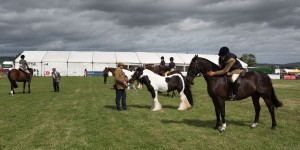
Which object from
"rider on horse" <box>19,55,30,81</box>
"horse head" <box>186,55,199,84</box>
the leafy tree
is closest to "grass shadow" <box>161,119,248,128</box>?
"horse head" <box>186,55,199,84</box>

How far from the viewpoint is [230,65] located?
9938 mm

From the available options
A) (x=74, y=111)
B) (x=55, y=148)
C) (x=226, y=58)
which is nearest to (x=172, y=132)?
(x=226, y=58)

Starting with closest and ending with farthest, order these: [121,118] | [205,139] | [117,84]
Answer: [205,139] → [121,118] → [117,84]

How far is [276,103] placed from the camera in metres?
11.0

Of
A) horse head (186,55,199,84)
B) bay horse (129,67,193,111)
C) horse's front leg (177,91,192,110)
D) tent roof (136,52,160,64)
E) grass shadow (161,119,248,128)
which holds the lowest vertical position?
grass shadow (161,119,248,128)

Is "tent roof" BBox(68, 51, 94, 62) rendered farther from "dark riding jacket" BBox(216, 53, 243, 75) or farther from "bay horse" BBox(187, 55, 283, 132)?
"dark riding jacket" BBox(216, 53, 243, 75)

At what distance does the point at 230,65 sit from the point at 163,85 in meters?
5.16

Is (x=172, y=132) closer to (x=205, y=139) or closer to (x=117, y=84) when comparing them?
(x=205, y=139)

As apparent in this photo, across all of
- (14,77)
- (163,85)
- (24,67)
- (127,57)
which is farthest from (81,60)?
(163,85)

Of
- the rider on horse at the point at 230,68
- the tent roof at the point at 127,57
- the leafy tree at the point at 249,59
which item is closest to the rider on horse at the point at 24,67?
the rider on horse at the point at 230,68

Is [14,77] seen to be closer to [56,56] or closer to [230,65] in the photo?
[230,65]

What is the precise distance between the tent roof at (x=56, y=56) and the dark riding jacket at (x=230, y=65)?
65997 mm

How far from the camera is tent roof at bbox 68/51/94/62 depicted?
73.2 metres

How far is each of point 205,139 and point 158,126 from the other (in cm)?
221
